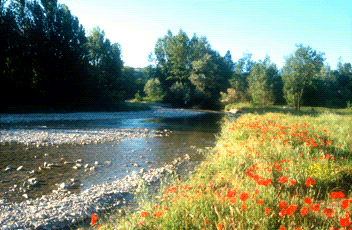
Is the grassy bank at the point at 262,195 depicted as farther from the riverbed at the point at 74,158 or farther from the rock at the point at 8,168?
the rock at the point at 8,168

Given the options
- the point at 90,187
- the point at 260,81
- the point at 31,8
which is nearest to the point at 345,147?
the point at 90,187

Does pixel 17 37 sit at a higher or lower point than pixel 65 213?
higher

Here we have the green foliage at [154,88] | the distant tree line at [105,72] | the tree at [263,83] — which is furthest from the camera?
the green foliage at [154,88]

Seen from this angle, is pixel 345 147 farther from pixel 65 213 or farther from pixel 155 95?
pixel 155 95

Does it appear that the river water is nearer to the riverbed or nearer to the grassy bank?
the riverbed

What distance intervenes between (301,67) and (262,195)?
1204 inches

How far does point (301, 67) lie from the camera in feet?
96.2

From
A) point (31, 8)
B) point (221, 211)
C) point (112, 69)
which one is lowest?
point (221, 211)

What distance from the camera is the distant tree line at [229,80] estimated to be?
31.7 m

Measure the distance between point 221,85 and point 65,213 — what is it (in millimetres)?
42294

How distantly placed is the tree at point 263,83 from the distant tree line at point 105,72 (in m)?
0.15

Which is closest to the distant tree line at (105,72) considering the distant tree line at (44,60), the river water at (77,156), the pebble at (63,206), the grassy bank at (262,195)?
the distant tree line at (44,60)

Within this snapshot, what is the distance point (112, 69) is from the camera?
39312 millimetres

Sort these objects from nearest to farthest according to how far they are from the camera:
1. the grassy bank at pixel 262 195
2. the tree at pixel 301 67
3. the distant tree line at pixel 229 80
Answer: the grassy bank at pixel 262 195
the tree at pixel 301 67
the distant tree line at pixel 229 80
